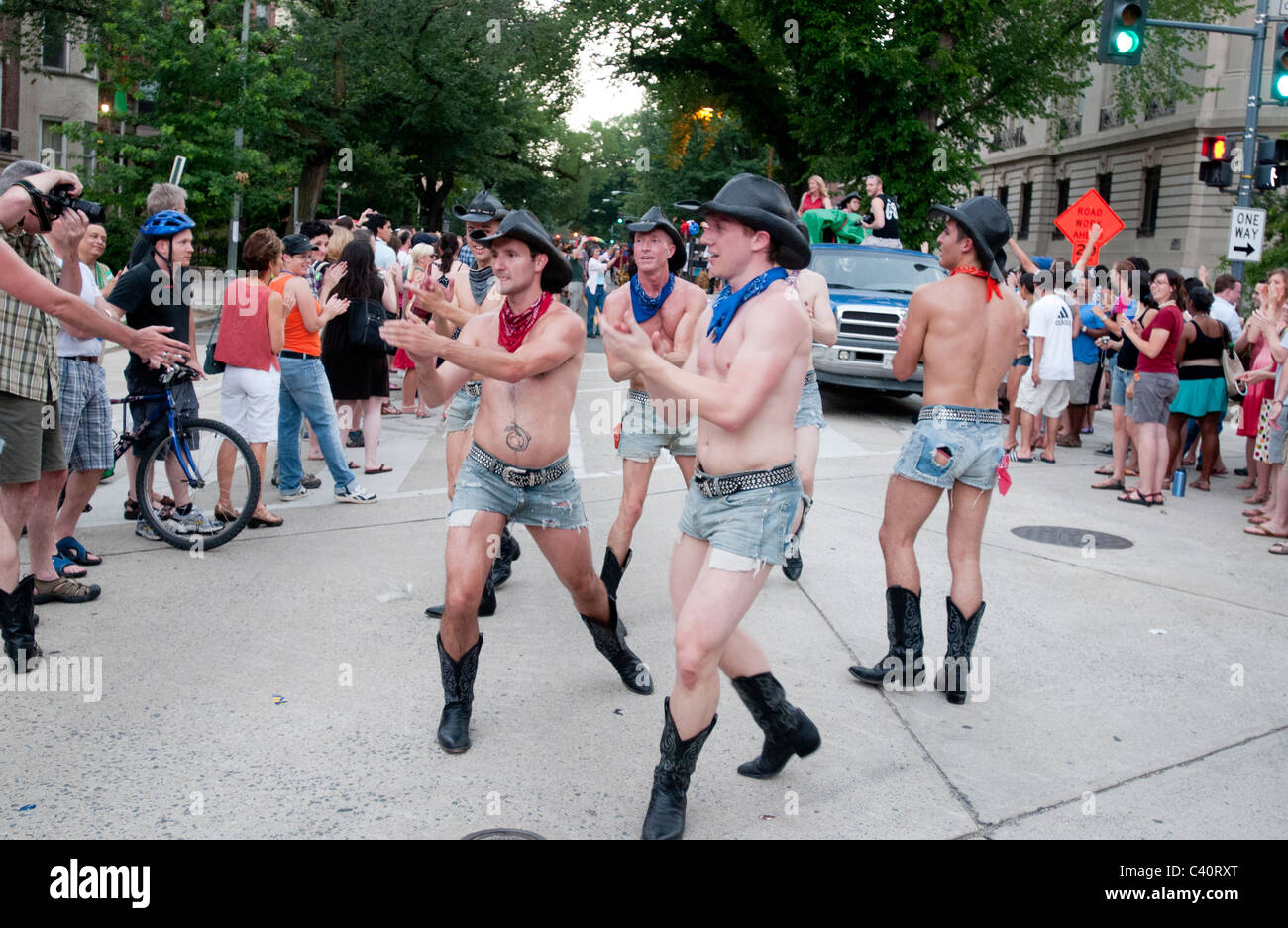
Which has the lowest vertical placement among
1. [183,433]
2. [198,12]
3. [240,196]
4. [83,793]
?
[83,793]

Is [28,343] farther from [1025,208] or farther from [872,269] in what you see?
[1025,208]

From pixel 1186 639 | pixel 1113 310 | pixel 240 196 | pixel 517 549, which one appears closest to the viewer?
pixel 1186 639

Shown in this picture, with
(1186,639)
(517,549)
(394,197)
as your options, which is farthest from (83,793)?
(394,197)

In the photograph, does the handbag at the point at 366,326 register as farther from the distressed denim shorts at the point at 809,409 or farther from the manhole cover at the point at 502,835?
the manhole cover at the point at 502,835

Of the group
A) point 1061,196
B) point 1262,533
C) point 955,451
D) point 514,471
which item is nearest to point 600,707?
point 514,471

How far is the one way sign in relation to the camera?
47.0 ft

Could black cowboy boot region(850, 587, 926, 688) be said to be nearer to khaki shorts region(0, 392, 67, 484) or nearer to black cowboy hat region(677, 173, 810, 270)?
black cowboy hat region(677, 173, 810, 270)

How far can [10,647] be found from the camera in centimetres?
500

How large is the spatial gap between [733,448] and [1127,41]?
Result: 1217 cm

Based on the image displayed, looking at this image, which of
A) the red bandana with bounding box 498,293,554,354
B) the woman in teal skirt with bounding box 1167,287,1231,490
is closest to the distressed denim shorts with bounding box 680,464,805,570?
the red bandana with bounding box 498,293,554,354

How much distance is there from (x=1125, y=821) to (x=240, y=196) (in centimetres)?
2419

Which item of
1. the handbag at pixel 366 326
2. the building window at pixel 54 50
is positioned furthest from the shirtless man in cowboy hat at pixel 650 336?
the building window at pixel 54 50

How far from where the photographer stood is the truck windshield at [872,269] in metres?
15.1

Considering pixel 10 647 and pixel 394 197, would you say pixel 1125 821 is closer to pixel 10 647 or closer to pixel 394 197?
pixel 10 647
